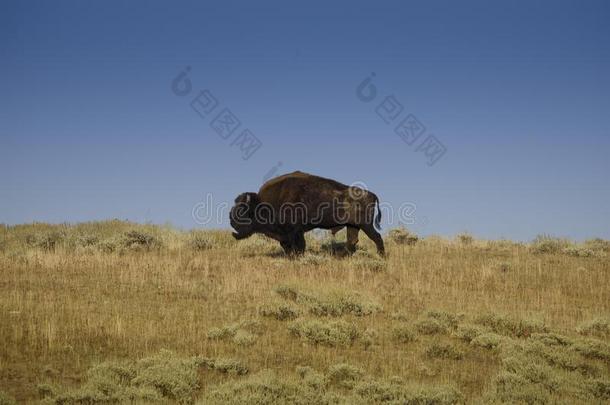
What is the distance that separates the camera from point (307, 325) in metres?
9.68

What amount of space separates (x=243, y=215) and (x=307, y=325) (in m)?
8.41

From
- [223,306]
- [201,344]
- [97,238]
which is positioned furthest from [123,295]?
[97,238]

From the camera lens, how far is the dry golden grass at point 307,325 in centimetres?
755

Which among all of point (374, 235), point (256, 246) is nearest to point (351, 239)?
point (374, 235)

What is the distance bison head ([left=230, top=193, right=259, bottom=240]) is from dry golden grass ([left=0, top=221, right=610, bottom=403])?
2.90ft

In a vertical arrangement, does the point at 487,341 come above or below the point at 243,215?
below

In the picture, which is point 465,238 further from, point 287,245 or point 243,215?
point 243,215

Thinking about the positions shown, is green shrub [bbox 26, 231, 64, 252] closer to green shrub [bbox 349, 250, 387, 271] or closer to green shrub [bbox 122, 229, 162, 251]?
green shrub [bbox 122, 229, 162, 251]

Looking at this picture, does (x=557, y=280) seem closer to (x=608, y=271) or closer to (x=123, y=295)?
(x=608, y=271)

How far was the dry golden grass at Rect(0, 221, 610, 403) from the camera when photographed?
7.55 metres

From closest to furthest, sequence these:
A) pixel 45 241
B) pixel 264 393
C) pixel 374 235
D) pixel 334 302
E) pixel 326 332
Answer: pixel 264 393 < pixel 326 332 < pixel 334 302 < pixel 374 235 < pixel 45 241

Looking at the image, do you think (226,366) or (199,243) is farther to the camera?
(199,243)

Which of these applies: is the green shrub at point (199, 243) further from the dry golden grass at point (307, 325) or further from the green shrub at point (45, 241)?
the green shrub at point (45, 241)

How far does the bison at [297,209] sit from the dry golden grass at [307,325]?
3.15 ft
